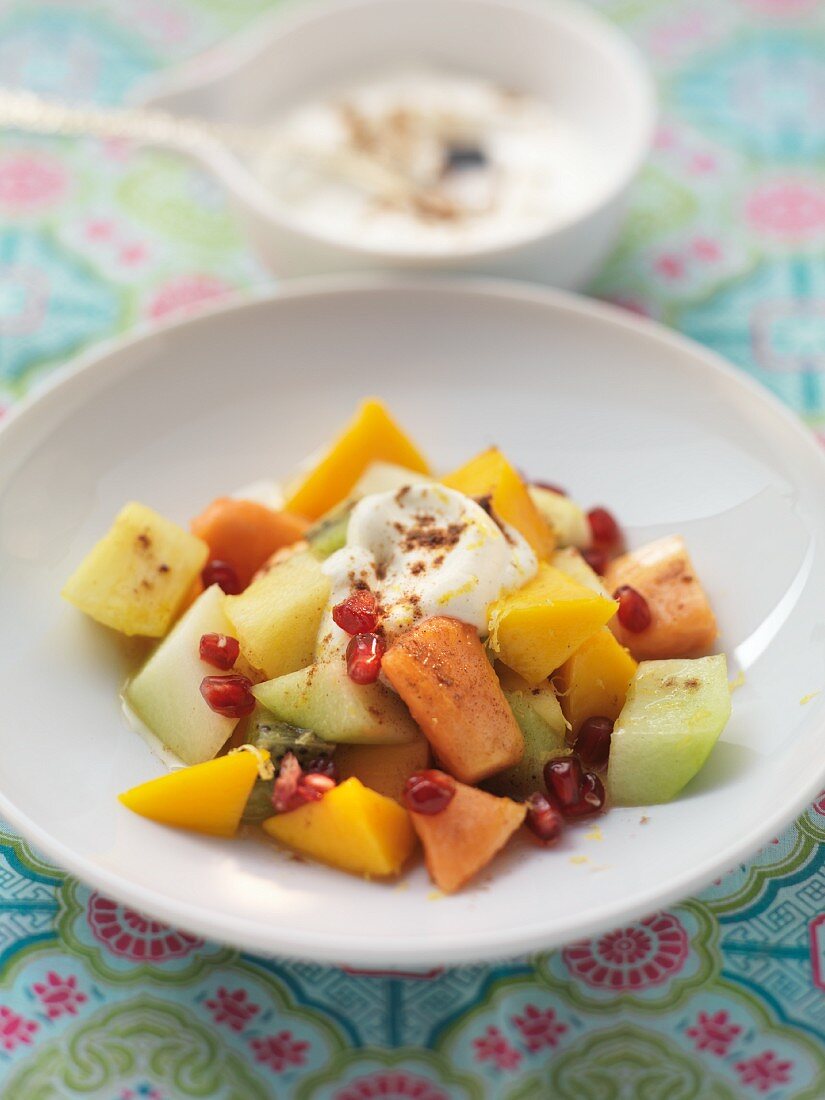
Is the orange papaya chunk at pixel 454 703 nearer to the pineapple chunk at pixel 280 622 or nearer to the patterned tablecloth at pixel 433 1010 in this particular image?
the pineapple chunk at pixel 280 622

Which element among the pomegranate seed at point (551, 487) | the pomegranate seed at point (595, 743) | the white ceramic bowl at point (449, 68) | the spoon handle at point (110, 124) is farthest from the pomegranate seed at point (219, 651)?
the spoon handle at point (110, 124)

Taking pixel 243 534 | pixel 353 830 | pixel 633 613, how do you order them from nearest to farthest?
pixel 353 830 < pixel 633 613 < pixel 243 534

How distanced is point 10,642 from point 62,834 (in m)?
0.65

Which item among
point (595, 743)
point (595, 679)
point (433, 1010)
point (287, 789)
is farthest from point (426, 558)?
point (433, 1010)

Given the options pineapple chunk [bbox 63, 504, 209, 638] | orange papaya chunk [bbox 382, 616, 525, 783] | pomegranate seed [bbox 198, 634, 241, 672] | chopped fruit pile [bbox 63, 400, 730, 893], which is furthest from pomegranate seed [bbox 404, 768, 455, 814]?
pineapple chunk [bbox 63, 504, 209, 638]

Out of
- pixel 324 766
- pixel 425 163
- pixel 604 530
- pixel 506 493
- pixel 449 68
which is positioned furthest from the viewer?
pixel 449 68

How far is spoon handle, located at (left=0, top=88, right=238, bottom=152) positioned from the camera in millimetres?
4266

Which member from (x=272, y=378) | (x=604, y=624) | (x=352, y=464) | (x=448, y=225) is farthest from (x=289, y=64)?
(x=604, y=624)

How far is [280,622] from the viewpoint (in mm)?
2959

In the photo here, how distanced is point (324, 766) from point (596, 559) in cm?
104

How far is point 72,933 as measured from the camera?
275 cm

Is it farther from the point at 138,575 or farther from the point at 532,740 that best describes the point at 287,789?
the point at 138,575

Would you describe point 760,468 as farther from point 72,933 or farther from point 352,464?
point 72,933

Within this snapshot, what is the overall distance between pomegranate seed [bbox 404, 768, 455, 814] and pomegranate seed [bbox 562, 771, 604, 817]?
30cm
